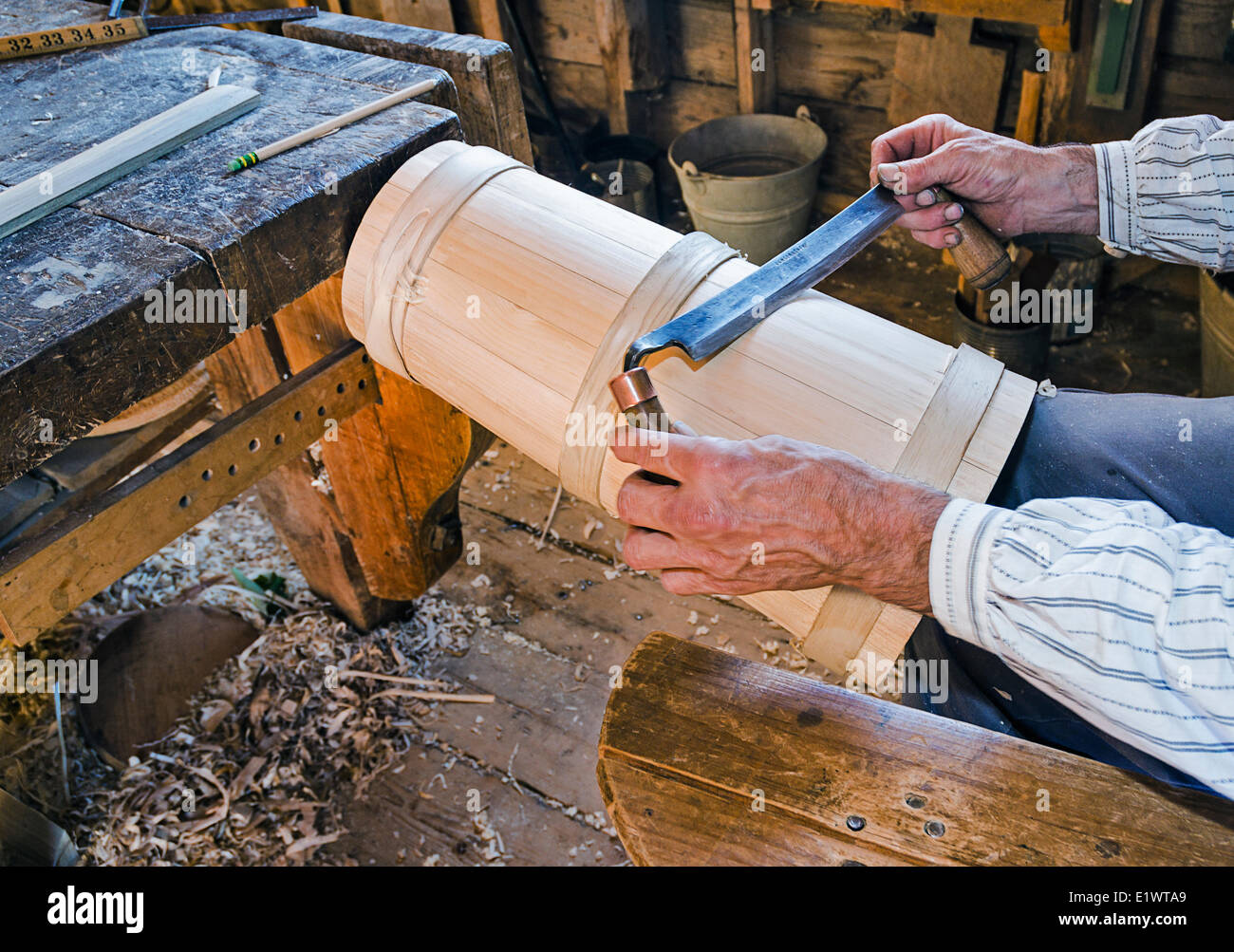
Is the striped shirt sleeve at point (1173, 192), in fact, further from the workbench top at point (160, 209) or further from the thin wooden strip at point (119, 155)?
the thin wooden strip at point (119, 155)

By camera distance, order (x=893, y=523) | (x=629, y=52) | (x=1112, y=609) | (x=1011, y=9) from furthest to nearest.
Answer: (x=629, y=52) → (x=1011, y=9) → (x=893, y=523) → (x=1112, y=609)

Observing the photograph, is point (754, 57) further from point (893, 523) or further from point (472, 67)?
point (893, 523)

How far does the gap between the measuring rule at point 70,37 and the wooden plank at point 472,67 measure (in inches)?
17.3

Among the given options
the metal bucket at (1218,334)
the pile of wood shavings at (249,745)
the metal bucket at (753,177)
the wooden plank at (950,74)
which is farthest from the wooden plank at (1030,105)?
the pile of wood shavings at (249,745)

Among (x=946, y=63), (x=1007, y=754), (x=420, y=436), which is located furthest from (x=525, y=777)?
(x=946, y=63)

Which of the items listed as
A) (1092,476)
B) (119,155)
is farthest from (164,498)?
(1092,476)

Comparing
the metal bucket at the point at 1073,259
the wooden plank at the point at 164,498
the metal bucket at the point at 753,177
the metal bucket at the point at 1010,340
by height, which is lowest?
the metal bucket at the point at 1010,340

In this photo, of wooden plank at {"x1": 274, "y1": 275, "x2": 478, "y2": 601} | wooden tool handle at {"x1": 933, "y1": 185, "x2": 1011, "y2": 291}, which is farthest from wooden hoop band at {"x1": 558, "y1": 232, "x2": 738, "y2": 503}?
wooden plank at {"x1": 274, "y1": 275, "x2": 478, "y2": 601}

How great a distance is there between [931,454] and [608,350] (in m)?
0.50

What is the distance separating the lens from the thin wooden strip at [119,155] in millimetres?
1547

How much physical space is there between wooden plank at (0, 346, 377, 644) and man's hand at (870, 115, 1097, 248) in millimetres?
1158

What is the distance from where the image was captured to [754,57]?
13.8 ft

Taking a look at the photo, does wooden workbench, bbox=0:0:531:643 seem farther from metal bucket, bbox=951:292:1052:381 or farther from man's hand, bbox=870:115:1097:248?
metal bucket, bbox=951:292:1052:381

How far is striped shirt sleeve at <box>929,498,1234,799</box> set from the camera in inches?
42.7
